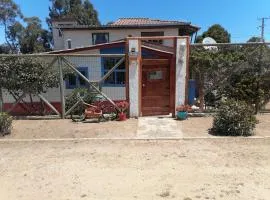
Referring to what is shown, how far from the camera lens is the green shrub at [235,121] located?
920 cm

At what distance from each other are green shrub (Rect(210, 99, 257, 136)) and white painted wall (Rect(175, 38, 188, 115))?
222cm

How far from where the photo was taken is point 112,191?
5648 mm

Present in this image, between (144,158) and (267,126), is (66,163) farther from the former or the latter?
(267,126)

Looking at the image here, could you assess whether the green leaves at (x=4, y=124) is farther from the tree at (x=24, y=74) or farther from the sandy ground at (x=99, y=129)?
the tree at (x=24, y=74)

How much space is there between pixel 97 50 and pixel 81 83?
2.67 m

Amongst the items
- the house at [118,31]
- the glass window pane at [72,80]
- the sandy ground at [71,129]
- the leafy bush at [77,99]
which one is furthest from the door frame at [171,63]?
the house at [118,31]

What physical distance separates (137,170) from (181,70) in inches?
219

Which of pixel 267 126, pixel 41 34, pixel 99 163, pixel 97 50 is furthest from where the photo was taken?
pixel 41 34

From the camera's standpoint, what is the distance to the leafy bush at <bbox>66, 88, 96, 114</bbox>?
1223 centimetres

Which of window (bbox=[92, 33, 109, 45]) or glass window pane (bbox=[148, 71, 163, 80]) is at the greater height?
window (bbox=[92, 33, 109, 45])

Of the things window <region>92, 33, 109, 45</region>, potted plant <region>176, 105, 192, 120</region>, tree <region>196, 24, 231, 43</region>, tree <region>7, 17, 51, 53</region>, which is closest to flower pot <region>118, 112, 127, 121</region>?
potted plant <region>176, 105, 192, 120</region>

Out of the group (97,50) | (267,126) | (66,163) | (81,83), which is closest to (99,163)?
(66,163)

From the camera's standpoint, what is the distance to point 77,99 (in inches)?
487

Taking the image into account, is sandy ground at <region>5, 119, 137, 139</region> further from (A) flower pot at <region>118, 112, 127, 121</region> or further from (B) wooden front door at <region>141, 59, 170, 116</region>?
(B) wooden front door at <region>141, 59, 170, 116</region>
